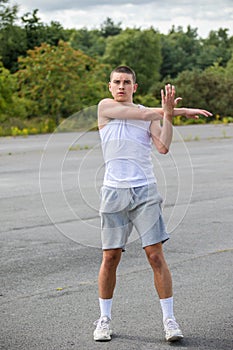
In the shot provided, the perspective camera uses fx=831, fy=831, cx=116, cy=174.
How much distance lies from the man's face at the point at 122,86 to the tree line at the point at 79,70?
0.38 m

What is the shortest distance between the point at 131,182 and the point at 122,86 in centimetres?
60

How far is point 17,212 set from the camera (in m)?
11.2

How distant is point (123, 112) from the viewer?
5117 millimetres

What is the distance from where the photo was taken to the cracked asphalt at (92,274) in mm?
5293

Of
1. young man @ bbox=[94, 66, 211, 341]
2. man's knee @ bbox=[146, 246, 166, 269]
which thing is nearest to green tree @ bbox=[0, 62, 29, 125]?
young man @ bbox=[94, 66, 211, 341]

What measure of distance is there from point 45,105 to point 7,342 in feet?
96.8

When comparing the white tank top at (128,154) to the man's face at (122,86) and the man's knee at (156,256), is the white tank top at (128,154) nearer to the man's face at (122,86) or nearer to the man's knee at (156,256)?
the man's face at (122,86)

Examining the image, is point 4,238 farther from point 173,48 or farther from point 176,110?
point 173,48

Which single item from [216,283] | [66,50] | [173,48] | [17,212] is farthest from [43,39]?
[216,283]

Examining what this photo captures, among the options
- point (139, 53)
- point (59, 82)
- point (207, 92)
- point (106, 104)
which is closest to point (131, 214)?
point (106, 104)

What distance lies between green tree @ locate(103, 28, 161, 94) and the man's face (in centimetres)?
5962

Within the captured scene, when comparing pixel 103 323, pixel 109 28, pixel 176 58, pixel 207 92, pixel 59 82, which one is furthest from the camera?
pixel 109 28

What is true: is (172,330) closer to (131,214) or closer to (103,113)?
(131,214)

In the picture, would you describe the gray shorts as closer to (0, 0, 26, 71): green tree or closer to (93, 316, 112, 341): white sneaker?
(93, 316, 112, 341): white sneaker
